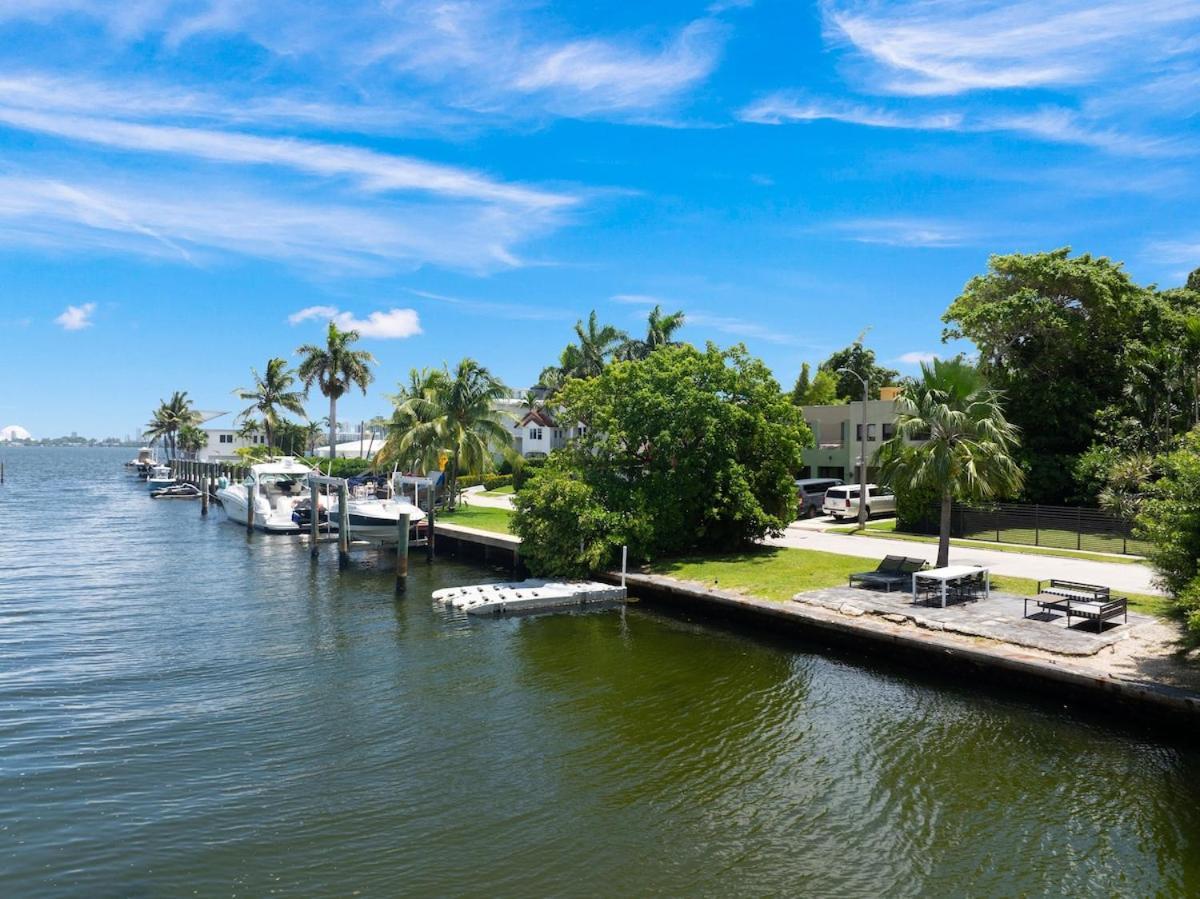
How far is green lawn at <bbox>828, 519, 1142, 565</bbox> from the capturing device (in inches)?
1030

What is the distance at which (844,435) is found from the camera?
46.9 metres

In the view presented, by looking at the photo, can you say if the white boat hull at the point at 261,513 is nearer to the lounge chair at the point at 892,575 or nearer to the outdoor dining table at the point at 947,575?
the lounge chair at the point at 892,575

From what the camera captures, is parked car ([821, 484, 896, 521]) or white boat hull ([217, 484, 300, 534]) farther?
white boat hull ([217, 484, 300, 534])

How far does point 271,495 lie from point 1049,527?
44.6 metres

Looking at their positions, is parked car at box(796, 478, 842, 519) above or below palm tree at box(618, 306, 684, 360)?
below

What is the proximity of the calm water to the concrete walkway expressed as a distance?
864 cm

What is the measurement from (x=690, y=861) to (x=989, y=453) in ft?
51.3

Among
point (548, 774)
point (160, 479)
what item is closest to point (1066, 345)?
point (548, 774)

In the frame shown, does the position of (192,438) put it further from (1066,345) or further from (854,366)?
(1066,345)

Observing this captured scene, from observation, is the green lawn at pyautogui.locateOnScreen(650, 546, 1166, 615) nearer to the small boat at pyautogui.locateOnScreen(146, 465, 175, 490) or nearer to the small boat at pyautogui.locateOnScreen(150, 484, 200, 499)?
the small boat at pyautogui.locateOnScreen(150, 484, 200, 499)

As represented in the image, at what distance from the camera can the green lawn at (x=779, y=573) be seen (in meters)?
21.6

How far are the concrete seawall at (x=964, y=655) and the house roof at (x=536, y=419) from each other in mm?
51148

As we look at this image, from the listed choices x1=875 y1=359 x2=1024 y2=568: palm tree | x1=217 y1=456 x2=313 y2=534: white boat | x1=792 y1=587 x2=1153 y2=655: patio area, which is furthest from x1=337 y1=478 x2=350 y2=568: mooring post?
x1=875 y1=359 x2=1024 y2=568: palm tree

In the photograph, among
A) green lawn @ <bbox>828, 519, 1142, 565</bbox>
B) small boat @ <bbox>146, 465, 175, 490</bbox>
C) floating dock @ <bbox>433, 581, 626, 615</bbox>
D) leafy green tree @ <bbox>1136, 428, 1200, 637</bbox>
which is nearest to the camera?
leafy green tree @ <bbox>1136, 428, 1200, 637</bbox>
